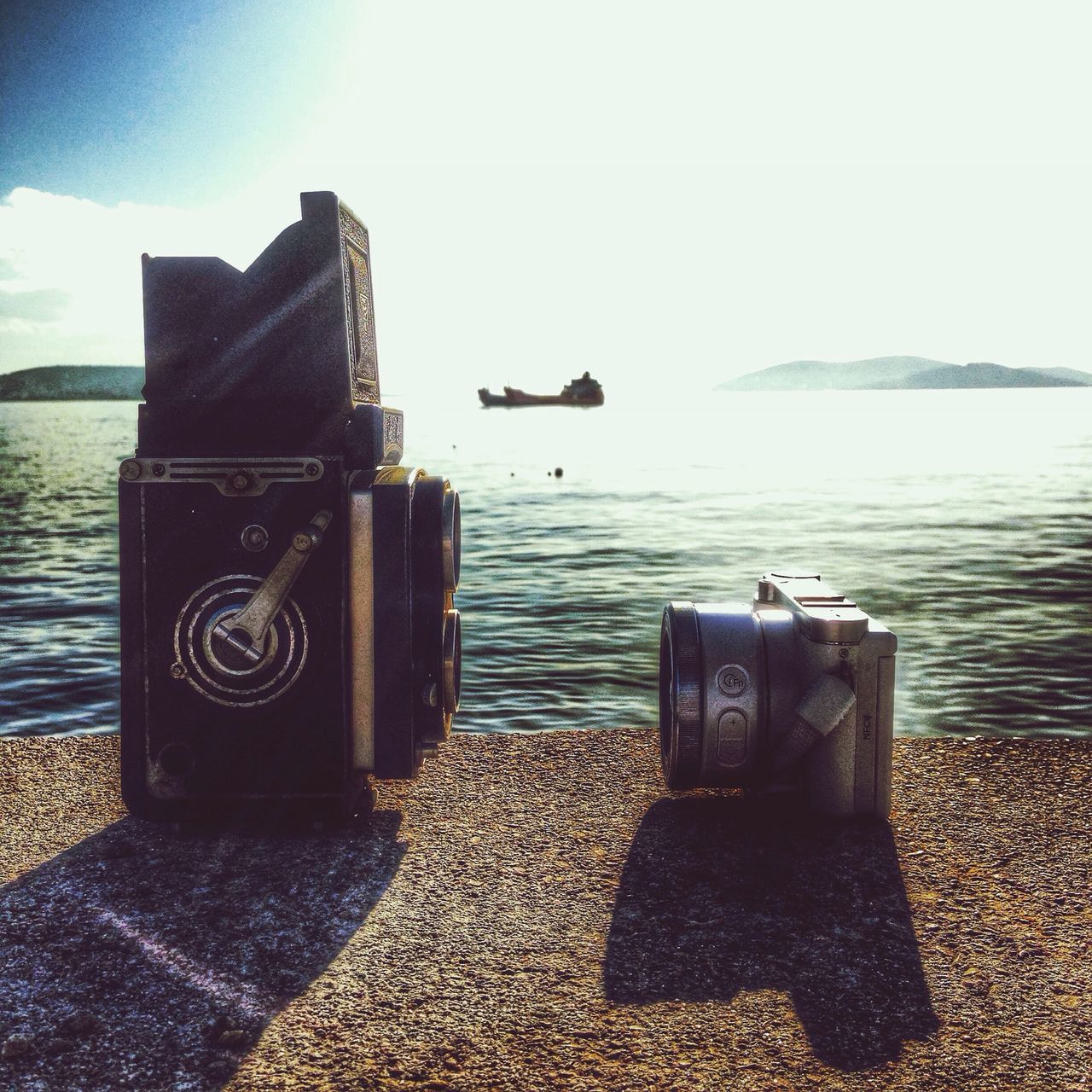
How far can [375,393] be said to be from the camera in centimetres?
444

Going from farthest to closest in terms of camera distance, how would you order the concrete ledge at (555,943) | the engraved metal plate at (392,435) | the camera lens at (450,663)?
the engraved metal plate at (392,435), the camera lens at (450,663), the concrete ledge at (555,943)

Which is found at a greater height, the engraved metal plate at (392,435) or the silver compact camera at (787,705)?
the engraved metal plate at (392,435)

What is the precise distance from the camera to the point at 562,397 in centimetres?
13050

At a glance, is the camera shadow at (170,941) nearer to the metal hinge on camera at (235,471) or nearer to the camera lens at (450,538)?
the camera lens at (450,538)

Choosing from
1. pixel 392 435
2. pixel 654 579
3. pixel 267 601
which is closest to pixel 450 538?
pixel 392 435

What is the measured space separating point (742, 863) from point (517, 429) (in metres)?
86.3

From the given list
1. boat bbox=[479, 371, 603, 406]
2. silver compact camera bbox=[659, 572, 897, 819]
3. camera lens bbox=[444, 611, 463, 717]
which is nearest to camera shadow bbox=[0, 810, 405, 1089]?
camera lens bbox=[444, 611, 463, 717]

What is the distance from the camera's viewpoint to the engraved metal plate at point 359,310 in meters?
3.92

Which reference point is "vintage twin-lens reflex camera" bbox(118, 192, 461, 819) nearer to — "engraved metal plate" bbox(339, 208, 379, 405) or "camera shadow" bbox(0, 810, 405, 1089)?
"engraved metal plate" bbox(339, 208, 379, 405)

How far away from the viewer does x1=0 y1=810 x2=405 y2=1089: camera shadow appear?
98.8 inches

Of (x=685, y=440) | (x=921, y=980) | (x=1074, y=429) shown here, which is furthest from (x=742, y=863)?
(x=1074, y=429)

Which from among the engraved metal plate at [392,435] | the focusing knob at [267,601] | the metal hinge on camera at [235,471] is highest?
the engraved metal plate at [392,435]

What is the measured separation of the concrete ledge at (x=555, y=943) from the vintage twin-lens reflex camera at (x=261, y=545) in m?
0.30

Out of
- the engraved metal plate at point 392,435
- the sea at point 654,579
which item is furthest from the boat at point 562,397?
A: the engraved metal plate at point 392,435
